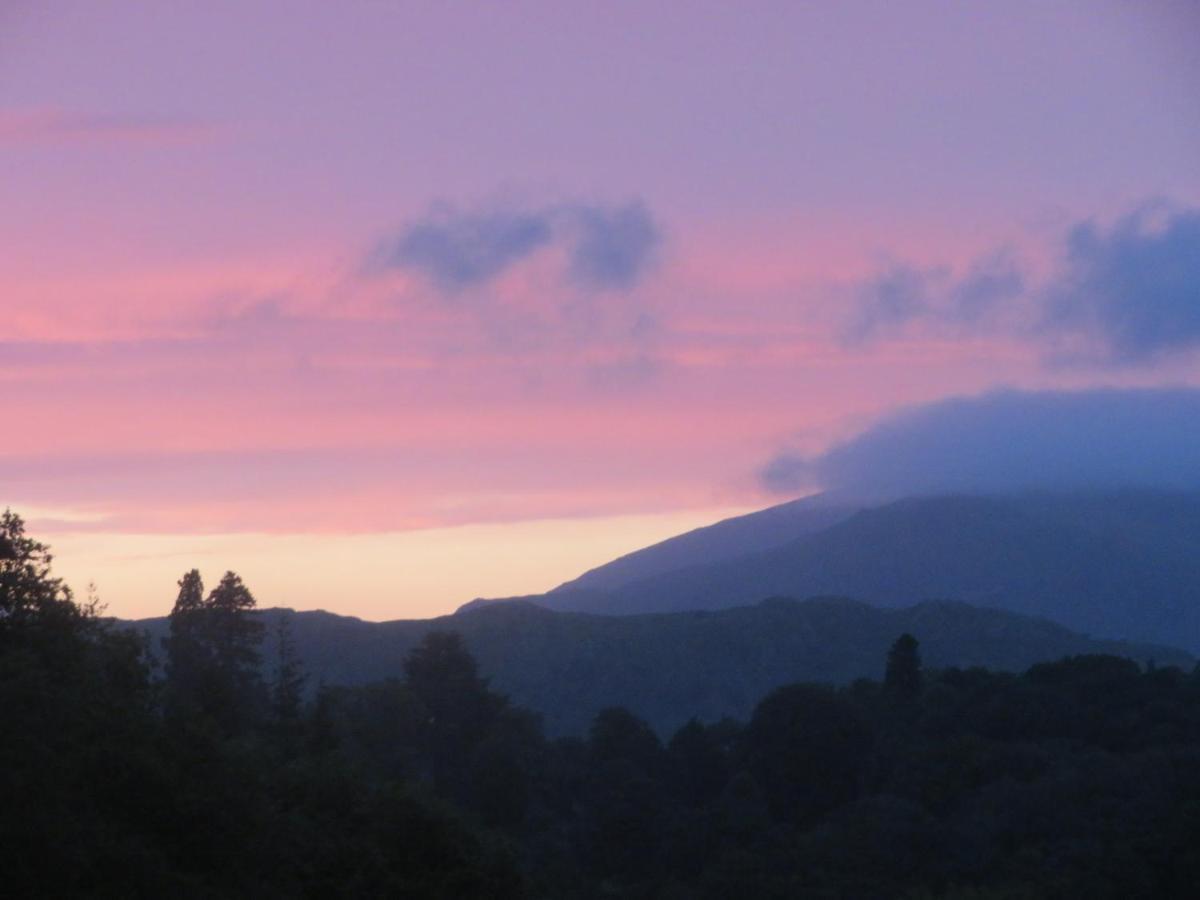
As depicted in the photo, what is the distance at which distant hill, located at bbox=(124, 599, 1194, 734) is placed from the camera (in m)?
133

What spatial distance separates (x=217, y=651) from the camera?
53312 mm

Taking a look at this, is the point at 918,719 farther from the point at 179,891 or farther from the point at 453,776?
the point at 179,891

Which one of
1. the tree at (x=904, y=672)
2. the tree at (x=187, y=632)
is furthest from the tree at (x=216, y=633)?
the tree at (x=904, y=672)

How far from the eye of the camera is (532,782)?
65.1 meters

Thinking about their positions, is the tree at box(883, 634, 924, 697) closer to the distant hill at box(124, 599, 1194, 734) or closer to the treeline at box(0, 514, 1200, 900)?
the treeline at box(0, 514, 1200, 900)

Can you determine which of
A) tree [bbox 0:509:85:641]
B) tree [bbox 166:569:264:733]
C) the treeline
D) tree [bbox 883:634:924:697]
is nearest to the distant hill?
tree [bbox 883:634:924:697]

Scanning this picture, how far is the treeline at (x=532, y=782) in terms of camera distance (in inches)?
775

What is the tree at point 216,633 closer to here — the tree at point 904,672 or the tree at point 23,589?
the tree at point 23,589

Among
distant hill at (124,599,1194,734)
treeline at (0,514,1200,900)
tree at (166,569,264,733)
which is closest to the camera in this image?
treeline at (0,514,1200,900)

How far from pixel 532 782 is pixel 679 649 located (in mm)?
78618

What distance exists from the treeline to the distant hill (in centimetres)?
5301

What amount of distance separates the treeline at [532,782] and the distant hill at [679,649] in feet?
174

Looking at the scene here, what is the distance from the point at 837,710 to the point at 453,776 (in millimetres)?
17299

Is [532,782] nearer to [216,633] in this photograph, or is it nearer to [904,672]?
[216,633]
